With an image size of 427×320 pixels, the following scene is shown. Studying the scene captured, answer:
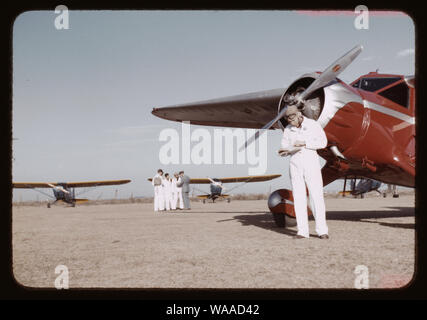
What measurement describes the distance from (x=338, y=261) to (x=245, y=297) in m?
1.51

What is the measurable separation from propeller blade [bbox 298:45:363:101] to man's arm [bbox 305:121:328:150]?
Result: 523mm

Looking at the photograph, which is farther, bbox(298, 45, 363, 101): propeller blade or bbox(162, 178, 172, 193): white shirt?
bbox(162, 178, 172, 193): white shirt

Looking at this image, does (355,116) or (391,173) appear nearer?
(355,116)

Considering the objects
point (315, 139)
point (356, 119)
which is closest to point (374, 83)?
point (356, 119)

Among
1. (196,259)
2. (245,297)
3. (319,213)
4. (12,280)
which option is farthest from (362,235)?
(12,280)

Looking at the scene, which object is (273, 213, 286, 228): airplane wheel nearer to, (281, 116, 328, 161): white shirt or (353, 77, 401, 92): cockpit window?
(281, 116, 328, 161): white shirt

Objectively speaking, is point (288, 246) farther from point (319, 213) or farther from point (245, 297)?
point (245, 297)

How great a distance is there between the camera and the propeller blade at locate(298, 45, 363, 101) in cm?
444

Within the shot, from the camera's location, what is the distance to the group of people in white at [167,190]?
16297 mm

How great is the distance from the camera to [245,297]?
6.98ft

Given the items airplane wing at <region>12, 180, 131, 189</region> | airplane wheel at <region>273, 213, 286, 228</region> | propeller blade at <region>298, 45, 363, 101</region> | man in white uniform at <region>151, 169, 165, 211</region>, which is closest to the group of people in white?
man in white uniform at <region>151, 169, 165, 211</region>

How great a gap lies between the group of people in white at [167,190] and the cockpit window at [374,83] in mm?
11286

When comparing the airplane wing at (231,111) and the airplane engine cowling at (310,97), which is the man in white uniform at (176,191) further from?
the airplane engine cowling at (310,97)

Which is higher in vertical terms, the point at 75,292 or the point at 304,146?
the point at 304,146
